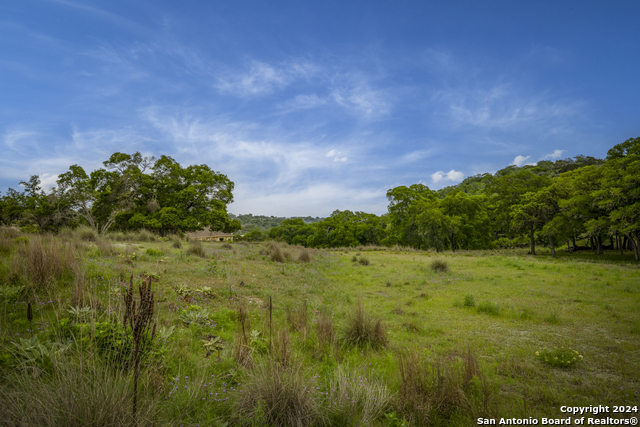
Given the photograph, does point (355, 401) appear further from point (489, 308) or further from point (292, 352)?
point (489, 308)

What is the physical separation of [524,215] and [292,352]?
30854 mm

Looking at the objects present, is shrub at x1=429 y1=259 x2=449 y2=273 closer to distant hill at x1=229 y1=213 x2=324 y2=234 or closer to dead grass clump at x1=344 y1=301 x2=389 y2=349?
dead grass clump at x1=344 y1=301 x2=389 y2=349

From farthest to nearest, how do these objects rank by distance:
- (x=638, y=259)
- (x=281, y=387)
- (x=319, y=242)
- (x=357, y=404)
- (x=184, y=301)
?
(x=319, y=242)
(x=638, y=259)
(x=184, y=301)
(x=357, y=404)
(x=281, y=387)

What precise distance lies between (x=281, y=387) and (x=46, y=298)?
446cm

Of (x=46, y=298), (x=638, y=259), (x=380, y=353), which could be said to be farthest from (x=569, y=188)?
(x=46, y=298)

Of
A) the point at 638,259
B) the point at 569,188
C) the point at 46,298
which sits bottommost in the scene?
the point at 638,259

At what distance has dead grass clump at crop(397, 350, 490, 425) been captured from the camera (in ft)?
9.59

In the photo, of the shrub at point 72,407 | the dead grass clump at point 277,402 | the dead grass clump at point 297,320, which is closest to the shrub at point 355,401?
the dead grass clump at point 277,402

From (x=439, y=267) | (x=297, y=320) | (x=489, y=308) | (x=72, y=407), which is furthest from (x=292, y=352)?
(x=439, y=267)

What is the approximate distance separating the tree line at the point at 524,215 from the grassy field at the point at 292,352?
53.6 ft

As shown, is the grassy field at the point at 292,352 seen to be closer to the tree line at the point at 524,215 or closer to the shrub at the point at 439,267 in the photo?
the shrub at the point at 439,267

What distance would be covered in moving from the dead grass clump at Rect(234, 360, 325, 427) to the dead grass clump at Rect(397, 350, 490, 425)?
99 centimetres

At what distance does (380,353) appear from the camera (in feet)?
15.5

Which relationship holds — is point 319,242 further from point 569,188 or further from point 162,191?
point 569,188
